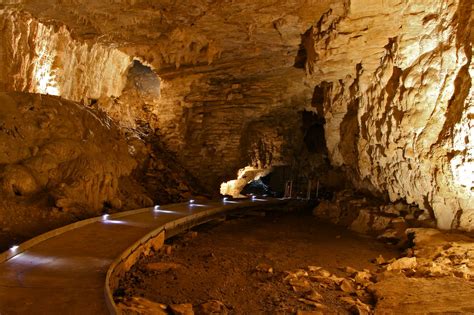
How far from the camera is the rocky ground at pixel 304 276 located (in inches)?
236

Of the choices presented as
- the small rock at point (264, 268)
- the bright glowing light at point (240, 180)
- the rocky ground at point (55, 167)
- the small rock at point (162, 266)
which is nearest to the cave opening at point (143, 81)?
the bright glowing light at point (240, 180)

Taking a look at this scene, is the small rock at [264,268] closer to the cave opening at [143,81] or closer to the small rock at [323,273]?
the small rock at [323,273]

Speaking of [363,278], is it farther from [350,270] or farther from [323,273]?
[323,273]

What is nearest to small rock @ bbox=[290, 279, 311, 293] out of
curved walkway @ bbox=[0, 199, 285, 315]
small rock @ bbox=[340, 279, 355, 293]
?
small rock @ bbox=[340, 279, 355, 293]

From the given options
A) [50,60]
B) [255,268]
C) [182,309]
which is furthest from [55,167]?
[50,60]

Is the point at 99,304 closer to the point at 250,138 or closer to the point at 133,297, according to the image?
the point at 133,297

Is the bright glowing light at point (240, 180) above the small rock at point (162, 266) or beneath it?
above

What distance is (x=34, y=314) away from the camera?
13.2 ft

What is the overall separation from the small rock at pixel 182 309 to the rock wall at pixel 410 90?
20.9ft

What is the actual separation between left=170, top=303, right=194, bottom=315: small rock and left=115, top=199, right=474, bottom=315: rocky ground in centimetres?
1

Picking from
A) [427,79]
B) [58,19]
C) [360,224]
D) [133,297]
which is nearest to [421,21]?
[427,79]

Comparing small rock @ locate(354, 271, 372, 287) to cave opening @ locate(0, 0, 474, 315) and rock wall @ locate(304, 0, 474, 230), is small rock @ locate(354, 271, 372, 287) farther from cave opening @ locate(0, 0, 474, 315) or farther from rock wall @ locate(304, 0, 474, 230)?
rock wall @ locate(304, 0, 474, 230)

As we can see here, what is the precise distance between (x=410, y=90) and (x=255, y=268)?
5.75m

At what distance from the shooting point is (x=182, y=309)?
549 centimetres
